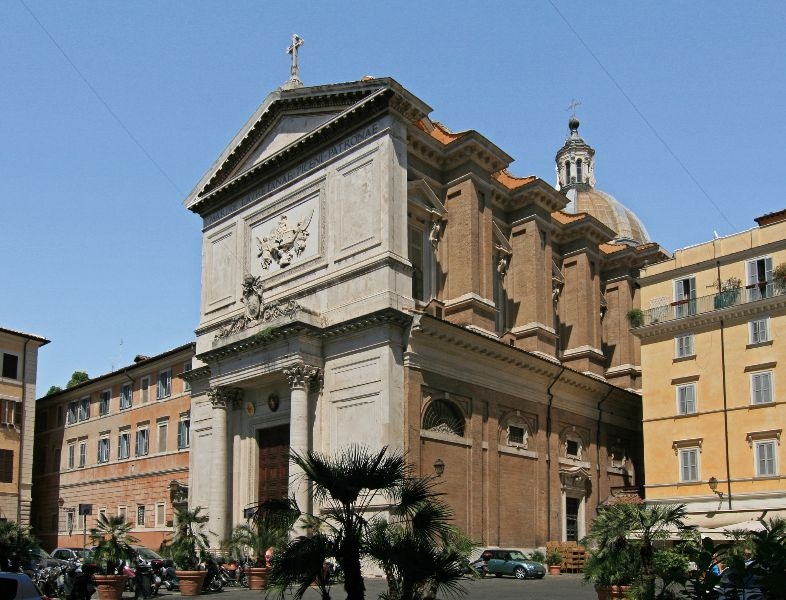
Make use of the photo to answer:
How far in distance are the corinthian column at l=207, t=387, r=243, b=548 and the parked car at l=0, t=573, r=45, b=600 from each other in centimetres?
2203

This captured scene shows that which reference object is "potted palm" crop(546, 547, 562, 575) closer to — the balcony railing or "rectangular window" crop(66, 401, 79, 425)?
the balcony railing

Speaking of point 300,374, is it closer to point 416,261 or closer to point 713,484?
point 416,261

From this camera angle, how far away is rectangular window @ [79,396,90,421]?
188 ft

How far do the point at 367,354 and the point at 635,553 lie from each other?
51.8 feet

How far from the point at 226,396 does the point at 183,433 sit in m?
12.2

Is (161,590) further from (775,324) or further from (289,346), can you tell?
(775,324)

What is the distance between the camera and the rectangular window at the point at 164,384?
5009 cm

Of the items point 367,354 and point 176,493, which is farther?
point 176,493

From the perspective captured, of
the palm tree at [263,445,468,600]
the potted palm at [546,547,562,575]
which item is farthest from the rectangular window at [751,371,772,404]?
the palm tree at [263,445,468,600]

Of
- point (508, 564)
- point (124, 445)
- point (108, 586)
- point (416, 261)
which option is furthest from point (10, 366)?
point (508, 564)

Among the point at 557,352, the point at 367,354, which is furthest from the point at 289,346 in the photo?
the point at 557,352

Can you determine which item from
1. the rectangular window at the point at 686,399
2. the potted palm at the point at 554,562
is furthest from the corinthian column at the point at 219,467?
the rectangular window at the point at 686,399

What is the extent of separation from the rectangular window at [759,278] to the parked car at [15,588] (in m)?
28.7

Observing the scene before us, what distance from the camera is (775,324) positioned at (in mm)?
34375
